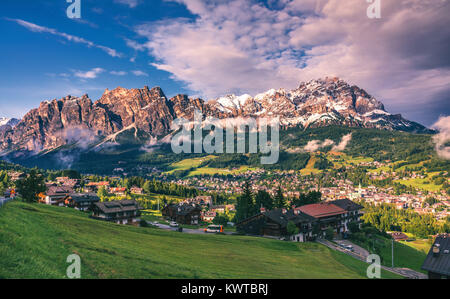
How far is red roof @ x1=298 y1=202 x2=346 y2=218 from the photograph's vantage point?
3668 inches

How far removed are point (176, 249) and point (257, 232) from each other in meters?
46.9

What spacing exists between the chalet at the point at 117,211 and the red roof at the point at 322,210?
193 ft

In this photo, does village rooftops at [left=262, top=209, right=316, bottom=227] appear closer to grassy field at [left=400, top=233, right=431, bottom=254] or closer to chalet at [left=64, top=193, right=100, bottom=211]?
grassy field at [left=400, top=233, right=431, bottom=254]

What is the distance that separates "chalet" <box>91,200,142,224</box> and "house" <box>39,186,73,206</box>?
32.4 m

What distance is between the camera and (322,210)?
96.6 metres

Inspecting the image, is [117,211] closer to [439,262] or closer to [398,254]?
[439,262]

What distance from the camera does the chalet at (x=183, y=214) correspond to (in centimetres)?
10856

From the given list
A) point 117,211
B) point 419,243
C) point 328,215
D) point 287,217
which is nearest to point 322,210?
point 328,215

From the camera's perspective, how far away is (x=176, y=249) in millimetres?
38062

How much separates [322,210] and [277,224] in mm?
27333

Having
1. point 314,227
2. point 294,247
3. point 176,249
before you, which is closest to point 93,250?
point 176,249

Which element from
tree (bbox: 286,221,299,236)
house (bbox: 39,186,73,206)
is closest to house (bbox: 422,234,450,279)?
tree (bbox: 286,221,299,236)
